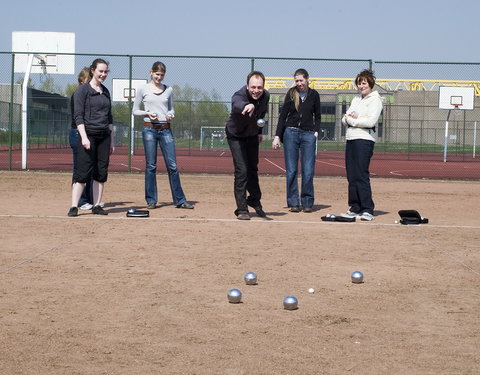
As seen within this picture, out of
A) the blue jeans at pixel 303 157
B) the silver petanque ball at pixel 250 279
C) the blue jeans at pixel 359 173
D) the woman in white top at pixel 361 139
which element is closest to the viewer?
the silver petanque ball at pixel 250 279

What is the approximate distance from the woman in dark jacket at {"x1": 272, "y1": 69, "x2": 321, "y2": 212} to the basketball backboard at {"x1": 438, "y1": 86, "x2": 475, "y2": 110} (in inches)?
870

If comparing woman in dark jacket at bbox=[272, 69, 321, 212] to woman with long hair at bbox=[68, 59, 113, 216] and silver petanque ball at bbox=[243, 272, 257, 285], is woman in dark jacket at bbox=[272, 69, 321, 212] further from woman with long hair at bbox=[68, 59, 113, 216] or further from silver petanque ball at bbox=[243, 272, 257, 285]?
silver petanque ball at bbox=[243, 272, 257, 285]

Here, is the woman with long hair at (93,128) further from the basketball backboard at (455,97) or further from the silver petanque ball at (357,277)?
the basketball backboard at (455,97)

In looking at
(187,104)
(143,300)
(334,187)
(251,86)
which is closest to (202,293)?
(143,300)

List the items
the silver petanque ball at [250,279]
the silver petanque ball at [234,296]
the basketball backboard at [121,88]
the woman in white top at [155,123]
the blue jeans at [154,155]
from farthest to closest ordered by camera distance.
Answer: the basketball backboard at [121,88] → the blue jeans at [154,155] → the woman in white top at [155,123] → the silver petanque ball at [250,279] → the silver petanque ball at [234,296]

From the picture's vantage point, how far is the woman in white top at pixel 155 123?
10.2 meters

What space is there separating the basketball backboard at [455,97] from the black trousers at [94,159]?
24.0m

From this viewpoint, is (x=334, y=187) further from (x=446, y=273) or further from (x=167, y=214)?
(x=446, y=273)

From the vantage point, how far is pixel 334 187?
15.1 meters

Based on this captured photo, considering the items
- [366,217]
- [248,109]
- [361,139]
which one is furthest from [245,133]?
[366,217]

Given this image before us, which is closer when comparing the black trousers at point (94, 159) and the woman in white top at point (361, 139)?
the black trousers at point (94, 159)

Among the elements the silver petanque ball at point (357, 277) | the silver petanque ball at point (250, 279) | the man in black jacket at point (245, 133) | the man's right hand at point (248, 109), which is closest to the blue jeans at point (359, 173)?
the man in black jacket at point (245, 133)

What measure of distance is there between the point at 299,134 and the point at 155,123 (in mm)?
1943

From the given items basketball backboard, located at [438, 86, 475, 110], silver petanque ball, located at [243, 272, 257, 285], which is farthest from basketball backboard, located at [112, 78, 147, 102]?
basketball backboard, located at [438, 86, 475, 110]
